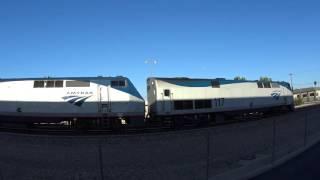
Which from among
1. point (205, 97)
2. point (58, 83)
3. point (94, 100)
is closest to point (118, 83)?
point (94, 100)

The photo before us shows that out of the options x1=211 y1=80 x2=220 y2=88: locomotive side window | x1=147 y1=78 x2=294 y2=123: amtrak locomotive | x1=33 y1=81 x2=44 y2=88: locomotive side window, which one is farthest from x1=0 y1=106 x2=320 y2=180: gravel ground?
x1=211 y1=80 x2=220 y2=88: locomotive side window

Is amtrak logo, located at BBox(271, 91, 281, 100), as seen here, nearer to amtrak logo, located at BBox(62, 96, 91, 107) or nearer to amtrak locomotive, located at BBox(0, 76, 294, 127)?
amtrak locomotive, located at BBox(0, 76, 294, 127)

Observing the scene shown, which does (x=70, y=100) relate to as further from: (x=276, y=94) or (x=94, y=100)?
(x=276, y=94)

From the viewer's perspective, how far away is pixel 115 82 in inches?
1185

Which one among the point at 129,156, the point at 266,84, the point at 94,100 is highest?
the point at 266,84

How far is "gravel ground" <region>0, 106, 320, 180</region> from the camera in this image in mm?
9977

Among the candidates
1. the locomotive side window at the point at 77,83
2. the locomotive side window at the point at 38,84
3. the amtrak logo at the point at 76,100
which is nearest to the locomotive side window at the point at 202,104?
the locomotive side window at the point at 77,83

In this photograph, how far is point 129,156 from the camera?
11.5 metres

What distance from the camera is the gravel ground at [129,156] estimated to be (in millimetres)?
9977

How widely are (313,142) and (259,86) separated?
26288 mm

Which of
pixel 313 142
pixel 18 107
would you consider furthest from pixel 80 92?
pixel 313 142

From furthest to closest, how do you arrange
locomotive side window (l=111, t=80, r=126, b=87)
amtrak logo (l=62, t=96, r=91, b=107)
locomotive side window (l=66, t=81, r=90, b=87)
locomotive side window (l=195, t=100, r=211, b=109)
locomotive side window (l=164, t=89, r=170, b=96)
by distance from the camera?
locomotive side window (l=195, t=100, r=211, b=109)
locomotive side window (l=164, t=89, r=170, b=96)
locomotive side window (l=111, t=80, r=126, b=87)
locomotive side window (l=66, t=81, r=90, b=87)
amtrak logo (l=62, t=96, r=91, b=107)

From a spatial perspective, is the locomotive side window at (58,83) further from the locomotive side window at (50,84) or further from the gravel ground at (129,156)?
the gravel ground at (129,156)

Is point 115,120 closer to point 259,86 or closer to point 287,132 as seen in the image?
point 287,132
